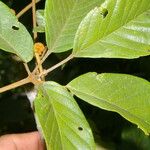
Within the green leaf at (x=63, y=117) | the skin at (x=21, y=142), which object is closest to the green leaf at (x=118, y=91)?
the green leaf at (x=63, y=117)

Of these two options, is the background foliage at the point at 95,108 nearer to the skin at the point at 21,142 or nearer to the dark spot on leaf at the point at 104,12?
the skin at the point at 21,142

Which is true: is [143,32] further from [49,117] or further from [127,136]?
[127,136]

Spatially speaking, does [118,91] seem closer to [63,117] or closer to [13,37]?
[63,117]

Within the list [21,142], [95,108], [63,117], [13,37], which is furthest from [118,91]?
[95,108]

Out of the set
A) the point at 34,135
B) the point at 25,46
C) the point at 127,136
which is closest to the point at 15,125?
the point at 127,136

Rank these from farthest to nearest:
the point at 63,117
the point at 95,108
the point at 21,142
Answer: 1. the point at 95,108
2. the point at 21,142
3. the point at 63,117

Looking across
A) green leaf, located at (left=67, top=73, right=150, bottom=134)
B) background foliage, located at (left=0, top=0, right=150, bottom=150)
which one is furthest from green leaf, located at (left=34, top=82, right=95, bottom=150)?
background foliage, located at (left=0, top=0, right=150, bottom=150)
